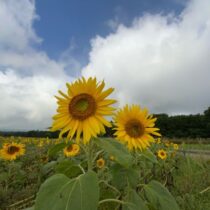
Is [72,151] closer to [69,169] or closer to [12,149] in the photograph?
[12,149]

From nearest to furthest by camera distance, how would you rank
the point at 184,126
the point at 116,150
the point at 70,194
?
1. the point at 70,194
2. the point at 116,150
3. the point at 184,126

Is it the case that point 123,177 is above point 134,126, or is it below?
below

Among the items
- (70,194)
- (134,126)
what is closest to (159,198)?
(134,126)

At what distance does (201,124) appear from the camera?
107 feet

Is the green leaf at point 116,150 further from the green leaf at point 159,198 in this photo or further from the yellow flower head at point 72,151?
the yellow flower head at point 72,151

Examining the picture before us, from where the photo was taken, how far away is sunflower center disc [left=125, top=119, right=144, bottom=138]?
2545 millimetres

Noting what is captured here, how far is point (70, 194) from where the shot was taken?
168 cm

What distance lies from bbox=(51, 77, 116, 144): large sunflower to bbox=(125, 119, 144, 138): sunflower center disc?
21.7 inches

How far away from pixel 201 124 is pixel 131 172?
104 ft

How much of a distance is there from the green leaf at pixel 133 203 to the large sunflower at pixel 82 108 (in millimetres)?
418

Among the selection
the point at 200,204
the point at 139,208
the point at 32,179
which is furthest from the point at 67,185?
the point at 32,179

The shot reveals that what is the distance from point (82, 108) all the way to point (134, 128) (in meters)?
0.63

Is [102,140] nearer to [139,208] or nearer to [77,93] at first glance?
[77,93]

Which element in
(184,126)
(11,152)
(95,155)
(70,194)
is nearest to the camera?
(70,194)
